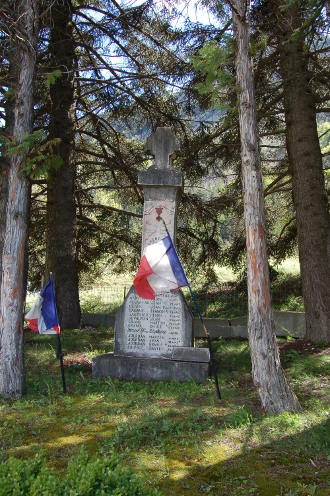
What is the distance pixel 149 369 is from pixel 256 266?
305cm

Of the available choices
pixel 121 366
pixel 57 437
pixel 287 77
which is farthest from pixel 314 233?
pixel 57 437

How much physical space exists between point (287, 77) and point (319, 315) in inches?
188

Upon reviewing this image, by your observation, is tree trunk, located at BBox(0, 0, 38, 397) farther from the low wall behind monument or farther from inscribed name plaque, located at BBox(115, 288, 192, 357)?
the low wall behind monument

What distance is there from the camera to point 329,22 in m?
8.70

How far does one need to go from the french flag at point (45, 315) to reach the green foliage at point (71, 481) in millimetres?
4198

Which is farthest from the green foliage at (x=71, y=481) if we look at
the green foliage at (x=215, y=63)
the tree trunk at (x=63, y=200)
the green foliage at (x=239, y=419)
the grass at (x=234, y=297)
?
the grass at (x=234, y=297)

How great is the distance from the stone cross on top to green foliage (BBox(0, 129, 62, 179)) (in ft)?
8.23

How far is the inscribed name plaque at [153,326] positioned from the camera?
8.76m

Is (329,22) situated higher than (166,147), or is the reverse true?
(329,22)

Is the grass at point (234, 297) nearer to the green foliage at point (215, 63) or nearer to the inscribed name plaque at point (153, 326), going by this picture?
the inscribed name plaque at point (153, 326)

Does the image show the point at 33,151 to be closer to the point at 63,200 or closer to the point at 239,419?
the point at 239,419

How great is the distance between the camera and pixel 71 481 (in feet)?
10.2

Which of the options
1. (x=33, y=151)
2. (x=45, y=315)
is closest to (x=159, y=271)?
(x=45, y=315)

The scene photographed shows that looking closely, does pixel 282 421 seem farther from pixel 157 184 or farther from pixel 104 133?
pixel 104 133
